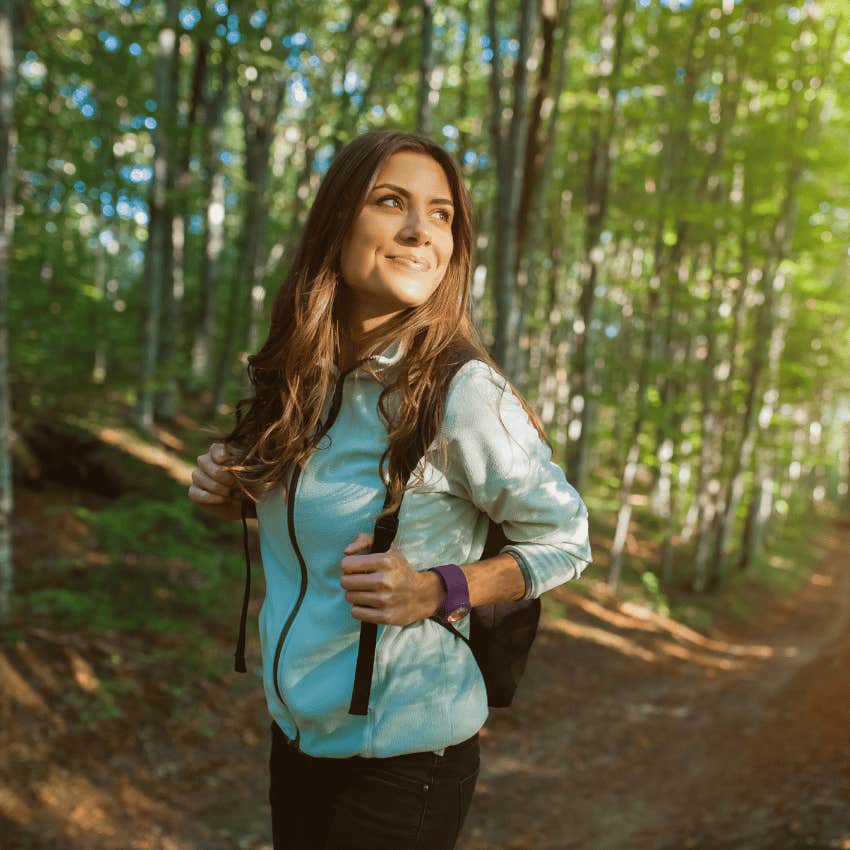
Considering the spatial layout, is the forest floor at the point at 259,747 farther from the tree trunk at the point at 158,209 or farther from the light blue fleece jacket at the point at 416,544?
the light blue fleece jacket at the point at 416,544

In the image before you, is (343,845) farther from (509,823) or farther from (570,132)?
(570,132)

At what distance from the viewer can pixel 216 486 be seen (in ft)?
6.20

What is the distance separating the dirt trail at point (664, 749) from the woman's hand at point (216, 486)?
4.49 metres

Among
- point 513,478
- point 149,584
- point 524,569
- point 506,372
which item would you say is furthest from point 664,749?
point 513,478

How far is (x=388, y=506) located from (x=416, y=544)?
11 centimetres

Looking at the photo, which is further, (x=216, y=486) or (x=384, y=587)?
(x=216, y=486)

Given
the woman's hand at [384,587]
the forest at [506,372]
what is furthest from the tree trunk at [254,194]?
the woman's hand at [384,587]

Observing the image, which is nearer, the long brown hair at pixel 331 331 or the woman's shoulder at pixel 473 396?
the woman's shoulder at pixel 473 396

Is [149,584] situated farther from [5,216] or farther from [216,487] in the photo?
[216,487]

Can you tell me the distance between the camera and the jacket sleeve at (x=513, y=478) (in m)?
1.51

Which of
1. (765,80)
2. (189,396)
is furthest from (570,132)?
(189,396)

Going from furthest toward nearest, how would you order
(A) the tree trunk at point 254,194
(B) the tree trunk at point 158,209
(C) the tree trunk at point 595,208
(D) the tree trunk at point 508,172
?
(A) the tree trunk at point 254,194, (C) the tree trunk at point 595,208, (B) the tree trunk at point 158,209, (D) the tree trunk at point 508,172

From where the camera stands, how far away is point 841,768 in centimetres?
654

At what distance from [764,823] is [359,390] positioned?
18.1ft
